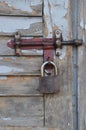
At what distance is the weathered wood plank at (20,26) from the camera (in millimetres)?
1687

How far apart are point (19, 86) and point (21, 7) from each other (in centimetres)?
35

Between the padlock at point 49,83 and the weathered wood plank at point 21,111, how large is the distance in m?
0.06

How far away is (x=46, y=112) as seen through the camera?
65.8 inches

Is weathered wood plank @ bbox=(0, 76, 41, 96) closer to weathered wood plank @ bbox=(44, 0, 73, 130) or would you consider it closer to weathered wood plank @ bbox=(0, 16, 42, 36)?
weathered wood plank @ bbox=(44, 0, 73, 130)

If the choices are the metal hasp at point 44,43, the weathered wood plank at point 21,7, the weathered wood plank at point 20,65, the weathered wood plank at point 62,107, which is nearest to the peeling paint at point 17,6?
the weathered wood plank at point 21,7

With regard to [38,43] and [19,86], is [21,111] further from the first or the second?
[38,43]

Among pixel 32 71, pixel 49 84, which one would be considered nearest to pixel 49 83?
pixel 49 84

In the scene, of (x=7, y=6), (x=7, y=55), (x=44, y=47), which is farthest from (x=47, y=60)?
(x=7, y=6)

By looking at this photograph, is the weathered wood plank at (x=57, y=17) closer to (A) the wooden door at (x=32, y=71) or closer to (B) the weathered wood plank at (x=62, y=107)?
(A) the wooden door at (x=32, y=71)

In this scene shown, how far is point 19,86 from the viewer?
1.68 metres

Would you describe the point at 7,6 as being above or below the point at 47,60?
above

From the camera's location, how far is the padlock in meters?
1.63

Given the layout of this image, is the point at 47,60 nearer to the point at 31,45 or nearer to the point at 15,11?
the point at 31,45

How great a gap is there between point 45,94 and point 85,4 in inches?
17.1
